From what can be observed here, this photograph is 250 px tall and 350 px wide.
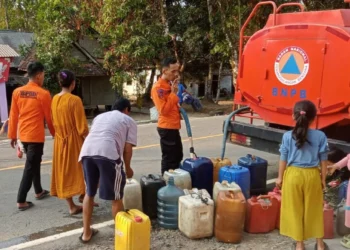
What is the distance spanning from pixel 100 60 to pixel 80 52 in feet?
3.19

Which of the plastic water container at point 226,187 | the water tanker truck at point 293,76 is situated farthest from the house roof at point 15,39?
the plastic water container at point 226,187

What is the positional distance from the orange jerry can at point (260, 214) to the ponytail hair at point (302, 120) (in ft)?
3.36

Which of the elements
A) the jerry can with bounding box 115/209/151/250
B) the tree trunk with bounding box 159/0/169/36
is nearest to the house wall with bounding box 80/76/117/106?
the tree trunk with bounding box 159/0/169/36

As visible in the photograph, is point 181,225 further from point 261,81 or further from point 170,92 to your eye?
point 261,81

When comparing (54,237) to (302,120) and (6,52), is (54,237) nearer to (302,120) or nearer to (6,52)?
(302,120)

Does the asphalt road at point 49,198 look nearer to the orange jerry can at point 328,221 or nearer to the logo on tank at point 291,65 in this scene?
the logo on tank at point 291,65

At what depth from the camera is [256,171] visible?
5504 millimetres

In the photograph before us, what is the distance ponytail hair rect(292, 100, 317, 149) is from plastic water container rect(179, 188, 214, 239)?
1.14m

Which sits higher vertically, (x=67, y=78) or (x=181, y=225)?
(x=67, y=78)

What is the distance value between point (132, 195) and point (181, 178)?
0.62 metres

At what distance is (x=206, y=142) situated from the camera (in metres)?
10.5

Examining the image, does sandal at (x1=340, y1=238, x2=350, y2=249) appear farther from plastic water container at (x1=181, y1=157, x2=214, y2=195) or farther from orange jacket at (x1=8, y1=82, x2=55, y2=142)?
orange jacket at (x1=8, y1=82, x2=55, y2=142)

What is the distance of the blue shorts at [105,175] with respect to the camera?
399cm

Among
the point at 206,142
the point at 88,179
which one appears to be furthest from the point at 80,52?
the point at 88,179
